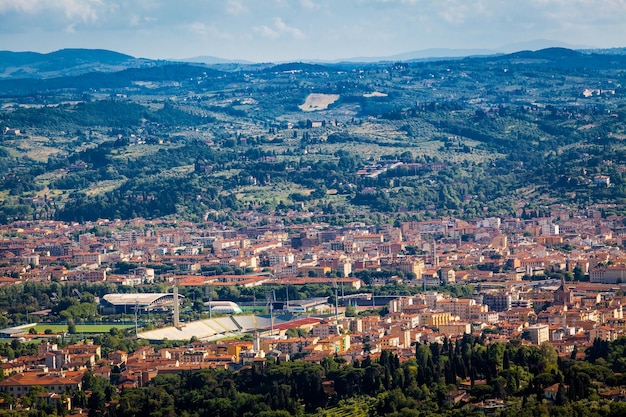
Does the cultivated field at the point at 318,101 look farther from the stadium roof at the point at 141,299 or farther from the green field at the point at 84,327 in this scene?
the green field at the point at 84,327

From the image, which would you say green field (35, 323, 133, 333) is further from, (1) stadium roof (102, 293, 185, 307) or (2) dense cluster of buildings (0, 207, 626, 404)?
(1) stadium roof (102, 293, 185, 307)

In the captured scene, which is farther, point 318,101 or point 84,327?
point 318,101

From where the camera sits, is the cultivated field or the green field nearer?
the green field

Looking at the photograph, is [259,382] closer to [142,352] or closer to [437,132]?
[142,352]

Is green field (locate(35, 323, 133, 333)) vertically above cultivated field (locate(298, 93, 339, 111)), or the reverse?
green field (locate(35, 323, 133, 333))

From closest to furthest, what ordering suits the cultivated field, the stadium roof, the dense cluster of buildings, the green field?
the dense cluster of buildings, the green field, the stadium roof, the cultivated field

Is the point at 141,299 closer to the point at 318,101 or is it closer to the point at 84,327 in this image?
the point at 84,327

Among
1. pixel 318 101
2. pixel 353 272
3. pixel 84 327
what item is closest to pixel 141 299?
pixel 84 327

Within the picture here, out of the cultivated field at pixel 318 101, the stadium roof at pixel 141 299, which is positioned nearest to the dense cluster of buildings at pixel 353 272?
the stadium roof at pixel 141 299

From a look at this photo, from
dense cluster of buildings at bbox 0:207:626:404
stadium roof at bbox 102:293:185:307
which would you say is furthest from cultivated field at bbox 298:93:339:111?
stadium roof at bbox 102:293:185:307
